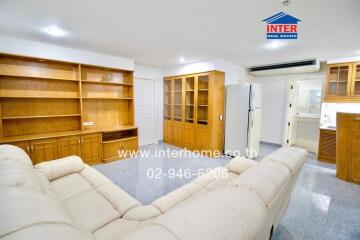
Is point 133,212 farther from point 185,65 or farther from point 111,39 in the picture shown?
point 185,65

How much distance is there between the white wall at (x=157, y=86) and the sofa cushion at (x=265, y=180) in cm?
440

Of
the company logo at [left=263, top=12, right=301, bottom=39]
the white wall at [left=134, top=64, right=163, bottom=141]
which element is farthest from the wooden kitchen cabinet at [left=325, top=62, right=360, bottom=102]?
the white wall at [left=134, top=64, right=163, bottom=141]

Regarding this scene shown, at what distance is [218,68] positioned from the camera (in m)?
4.16

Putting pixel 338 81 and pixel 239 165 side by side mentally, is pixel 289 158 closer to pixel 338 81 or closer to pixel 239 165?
pixel 239 165

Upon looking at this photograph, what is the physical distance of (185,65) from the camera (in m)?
4.77

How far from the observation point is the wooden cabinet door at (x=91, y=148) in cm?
349

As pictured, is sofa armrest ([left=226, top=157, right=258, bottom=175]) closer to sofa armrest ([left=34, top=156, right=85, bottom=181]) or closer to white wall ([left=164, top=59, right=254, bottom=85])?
sofa armrest ([left=34, top=156, right=85, bottom=181])

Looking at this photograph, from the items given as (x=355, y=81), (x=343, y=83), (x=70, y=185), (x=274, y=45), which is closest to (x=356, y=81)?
(x=355, y=81)

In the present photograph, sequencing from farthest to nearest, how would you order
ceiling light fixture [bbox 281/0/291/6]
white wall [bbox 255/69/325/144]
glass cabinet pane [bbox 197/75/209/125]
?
white wall [bbox 255/69/325/144] < glass cabinet pane [bbox 197/75/209/125] < ceiling light fixture [bbox 281/0/291/6]

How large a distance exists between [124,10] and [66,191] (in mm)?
2093

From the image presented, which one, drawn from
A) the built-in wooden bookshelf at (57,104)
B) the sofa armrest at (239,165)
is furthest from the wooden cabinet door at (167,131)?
the sofa armrest at (239,165)

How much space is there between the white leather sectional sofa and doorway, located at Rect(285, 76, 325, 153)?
3.92 meters

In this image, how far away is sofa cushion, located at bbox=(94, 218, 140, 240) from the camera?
3.99 feet

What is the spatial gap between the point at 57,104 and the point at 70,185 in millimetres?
2341
